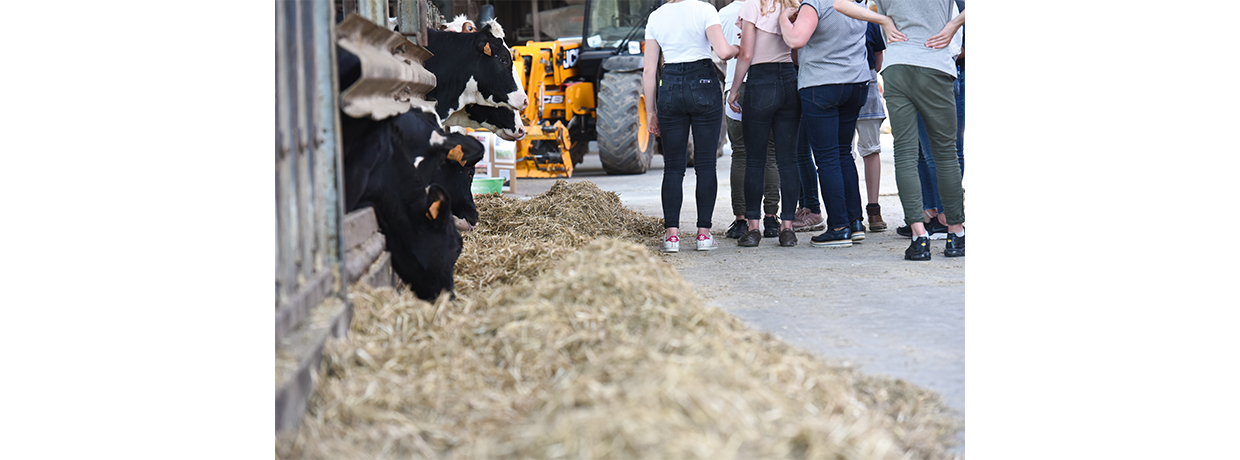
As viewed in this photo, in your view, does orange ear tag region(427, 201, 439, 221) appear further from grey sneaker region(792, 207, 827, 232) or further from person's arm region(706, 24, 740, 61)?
grey sneaker region(792, 207, 827, 232)

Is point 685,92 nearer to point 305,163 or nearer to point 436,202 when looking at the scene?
point 436,202

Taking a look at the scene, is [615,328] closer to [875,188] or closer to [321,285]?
[321,285]

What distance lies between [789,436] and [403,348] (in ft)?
3.81

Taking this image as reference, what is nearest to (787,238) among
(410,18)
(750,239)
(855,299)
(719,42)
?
(750,239)

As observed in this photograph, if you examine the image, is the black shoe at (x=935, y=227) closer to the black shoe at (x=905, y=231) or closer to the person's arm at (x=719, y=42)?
the black shoe at (x=905, y=231)

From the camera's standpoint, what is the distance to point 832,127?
5.02m

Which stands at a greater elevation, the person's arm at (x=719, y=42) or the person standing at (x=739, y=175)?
the person's arm at (x=719, y=42)

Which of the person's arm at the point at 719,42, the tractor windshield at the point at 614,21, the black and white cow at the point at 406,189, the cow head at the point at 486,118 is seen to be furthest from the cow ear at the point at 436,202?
the tractor windshield at the point at 614,21

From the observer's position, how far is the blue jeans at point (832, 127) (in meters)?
4.89

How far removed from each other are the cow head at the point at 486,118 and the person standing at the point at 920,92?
247 centimetres

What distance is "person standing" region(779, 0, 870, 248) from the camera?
480cm

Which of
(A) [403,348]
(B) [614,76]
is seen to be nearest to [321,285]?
(A) [403,348]

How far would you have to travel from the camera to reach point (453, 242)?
318 cm

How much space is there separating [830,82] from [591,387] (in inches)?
137
